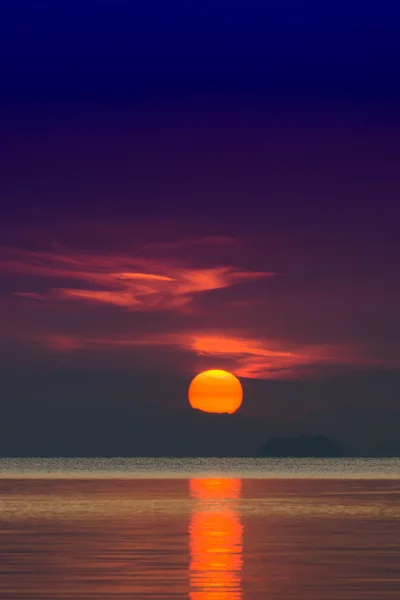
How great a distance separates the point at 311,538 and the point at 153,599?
677 inches

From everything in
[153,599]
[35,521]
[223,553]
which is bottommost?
[153,599]

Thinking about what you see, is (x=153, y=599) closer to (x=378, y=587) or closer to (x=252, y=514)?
(x=378, y=587)

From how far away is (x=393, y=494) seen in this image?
83625mm

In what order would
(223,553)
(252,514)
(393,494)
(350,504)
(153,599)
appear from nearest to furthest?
(153,599) < (223,553) < (252,514) < (350,504) < (393,494)

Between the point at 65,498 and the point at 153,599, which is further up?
the point at 65,498

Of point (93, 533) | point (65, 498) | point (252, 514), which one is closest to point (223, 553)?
point (93, 533)

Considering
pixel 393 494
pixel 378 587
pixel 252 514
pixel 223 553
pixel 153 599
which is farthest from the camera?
pixel 393 494

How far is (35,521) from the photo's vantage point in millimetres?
54531

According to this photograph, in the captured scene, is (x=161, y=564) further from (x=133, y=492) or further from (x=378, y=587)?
(x=133, y=492)

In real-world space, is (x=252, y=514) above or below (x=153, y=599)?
above

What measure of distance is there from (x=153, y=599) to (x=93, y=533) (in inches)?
740

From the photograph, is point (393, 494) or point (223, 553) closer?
point (223, 553)

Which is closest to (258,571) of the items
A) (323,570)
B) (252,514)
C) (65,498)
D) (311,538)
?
(323,570)

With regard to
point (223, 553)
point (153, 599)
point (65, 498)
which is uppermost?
point (65, 498)
